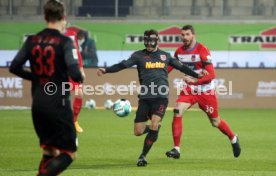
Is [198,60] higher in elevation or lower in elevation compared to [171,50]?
higher

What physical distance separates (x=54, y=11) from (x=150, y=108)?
19.6ft

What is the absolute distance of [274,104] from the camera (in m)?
30.3

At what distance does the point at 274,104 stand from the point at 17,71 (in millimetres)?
22041

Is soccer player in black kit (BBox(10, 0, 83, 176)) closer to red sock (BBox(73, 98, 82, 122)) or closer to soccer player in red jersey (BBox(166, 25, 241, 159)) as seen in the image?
soccer player in red jersey (BBox(166, 25, 241, 159))

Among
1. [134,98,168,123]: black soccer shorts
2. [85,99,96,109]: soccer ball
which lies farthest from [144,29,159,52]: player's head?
[85,99,96,109]: soccer ball

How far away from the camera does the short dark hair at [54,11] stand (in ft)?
28.6

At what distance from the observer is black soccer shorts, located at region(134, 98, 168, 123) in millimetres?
14391

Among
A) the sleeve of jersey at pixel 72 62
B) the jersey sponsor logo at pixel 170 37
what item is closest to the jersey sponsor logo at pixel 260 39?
the jersey sponsor logo at pixel 170 37

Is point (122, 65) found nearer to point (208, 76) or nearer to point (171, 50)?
point (208, 76)

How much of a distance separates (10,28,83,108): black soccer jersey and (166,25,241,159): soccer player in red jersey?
20.4 feet

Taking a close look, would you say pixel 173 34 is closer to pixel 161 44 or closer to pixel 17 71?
pixel 161 44

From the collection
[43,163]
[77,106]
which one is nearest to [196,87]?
[77,106]

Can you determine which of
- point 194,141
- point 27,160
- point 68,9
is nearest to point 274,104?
point 68,9

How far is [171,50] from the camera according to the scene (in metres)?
33.9
